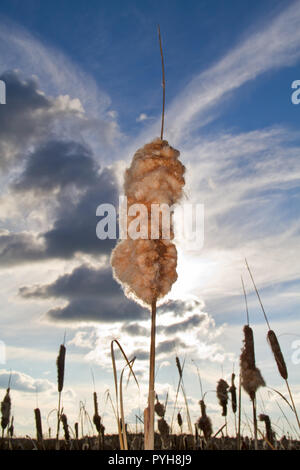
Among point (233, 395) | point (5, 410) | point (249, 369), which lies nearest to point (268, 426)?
point (233, 395)

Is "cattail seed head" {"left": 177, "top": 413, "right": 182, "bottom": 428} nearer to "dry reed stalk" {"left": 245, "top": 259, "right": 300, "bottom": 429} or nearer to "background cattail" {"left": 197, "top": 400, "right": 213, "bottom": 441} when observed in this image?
"background cattail" {"left": 197, "top": 400, "right": 213, "bottom": 441}

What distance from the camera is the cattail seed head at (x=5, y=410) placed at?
775cm

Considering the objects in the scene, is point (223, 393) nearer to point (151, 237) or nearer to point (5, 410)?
point (5, 410)

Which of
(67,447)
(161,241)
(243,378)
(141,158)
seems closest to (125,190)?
(141,158)

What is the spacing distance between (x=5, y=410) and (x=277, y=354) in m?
5.62

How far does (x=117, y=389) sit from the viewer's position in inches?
133

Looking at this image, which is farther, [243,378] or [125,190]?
[243,378]

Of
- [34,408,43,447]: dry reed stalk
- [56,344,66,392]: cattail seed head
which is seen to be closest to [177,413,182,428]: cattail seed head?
A: [34,408,43,447]: dry reed stalk

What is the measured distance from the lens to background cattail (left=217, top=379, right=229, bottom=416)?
24.8 ft

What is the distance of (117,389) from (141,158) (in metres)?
2.19

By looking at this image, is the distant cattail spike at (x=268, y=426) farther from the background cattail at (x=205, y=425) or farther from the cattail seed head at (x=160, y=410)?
the cattail seed head at (x=160, y=410)

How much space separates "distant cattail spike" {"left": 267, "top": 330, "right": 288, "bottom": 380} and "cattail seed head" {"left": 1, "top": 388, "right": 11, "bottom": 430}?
215 inches

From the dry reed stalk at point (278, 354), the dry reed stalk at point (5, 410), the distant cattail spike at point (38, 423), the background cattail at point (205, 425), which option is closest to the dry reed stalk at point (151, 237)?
the dry reed stalk at point (278, 354)
